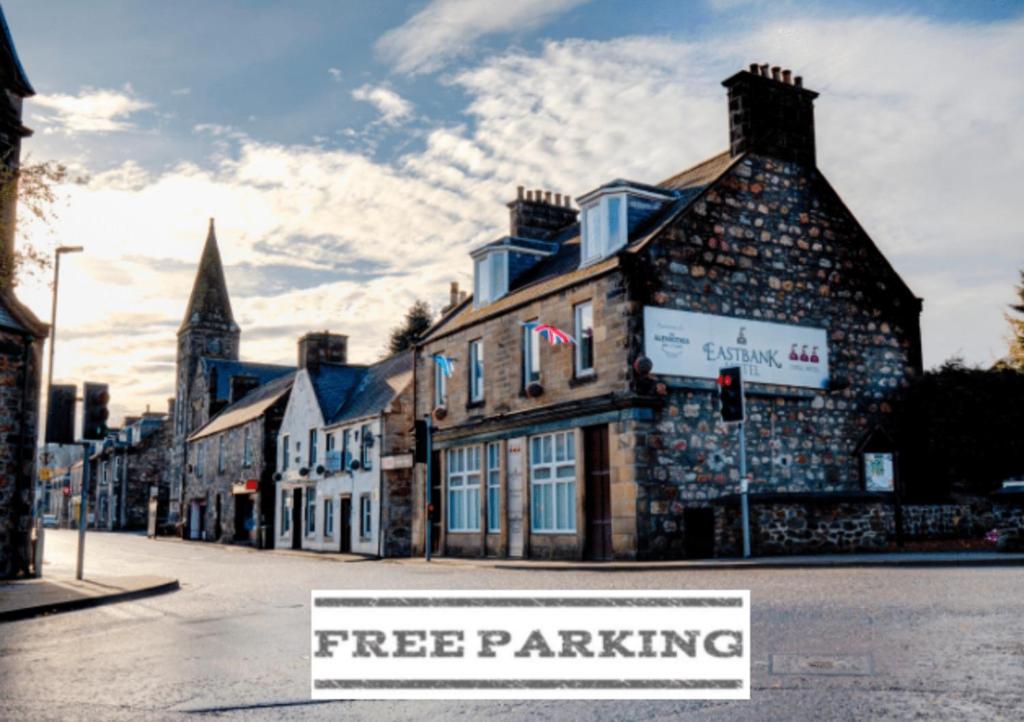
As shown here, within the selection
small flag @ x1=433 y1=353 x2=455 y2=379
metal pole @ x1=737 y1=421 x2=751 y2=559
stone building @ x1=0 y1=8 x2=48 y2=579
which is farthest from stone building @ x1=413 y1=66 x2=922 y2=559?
stone building @ x1=0 y1=8 x2=48 y2=579

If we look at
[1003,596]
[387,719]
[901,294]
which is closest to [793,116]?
[901,294]

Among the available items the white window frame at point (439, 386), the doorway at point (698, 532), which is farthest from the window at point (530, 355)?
the doorway at point (698, 532)

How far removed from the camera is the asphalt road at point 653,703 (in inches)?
240

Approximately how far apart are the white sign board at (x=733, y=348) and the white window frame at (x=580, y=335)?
1.98 meters

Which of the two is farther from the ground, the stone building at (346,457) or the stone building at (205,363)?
the stone building at (205,363)

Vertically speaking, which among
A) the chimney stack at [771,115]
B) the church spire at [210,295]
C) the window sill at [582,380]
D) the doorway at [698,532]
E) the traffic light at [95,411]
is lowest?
the doorway at [698,532]

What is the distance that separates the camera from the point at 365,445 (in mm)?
34750

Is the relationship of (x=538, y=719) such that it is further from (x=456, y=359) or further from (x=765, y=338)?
(x=456, y=359)

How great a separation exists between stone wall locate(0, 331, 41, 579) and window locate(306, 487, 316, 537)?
66.3ft

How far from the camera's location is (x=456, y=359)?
30016 millimetres

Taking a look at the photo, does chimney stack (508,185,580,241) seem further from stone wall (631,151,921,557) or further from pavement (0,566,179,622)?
pavement (0,566,179,622)

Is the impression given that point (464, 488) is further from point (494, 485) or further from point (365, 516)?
point (365, 516)

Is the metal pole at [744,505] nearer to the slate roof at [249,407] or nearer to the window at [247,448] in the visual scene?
the slate roof at [249,407]

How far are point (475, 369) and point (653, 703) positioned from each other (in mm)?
23113
